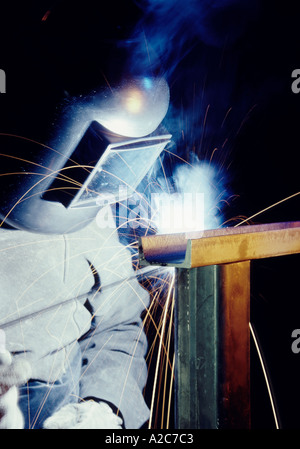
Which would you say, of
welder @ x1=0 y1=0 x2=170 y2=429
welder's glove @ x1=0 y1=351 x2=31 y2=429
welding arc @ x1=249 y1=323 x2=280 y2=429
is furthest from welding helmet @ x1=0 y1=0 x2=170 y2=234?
welding arc @ x1=249 y1=323 x2=280 y2=429

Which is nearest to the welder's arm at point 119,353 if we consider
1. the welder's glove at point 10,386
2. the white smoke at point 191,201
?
the welder's glove at point 10,386

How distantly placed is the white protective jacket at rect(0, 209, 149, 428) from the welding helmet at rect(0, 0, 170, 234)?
0.56 feet

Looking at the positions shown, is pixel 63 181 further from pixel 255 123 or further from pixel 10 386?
pixel 255 123

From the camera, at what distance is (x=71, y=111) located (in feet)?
4.77

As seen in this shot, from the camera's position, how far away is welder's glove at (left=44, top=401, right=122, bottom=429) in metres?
1.74

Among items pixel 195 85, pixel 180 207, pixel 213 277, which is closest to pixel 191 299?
pixel 213 277

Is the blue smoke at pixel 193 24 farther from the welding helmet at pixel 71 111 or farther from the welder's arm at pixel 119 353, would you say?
the welder's arm at pixel 119 353

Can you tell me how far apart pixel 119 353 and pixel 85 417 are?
413 millimetres

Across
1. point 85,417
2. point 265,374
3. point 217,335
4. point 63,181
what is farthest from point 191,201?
point 217,335

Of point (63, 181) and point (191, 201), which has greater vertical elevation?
point (191, 201)

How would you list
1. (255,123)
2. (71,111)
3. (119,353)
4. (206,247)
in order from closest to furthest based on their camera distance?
(206,247)
(71,111)
(119,353)
(255,123)

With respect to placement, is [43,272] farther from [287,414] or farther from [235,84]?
[287,414]

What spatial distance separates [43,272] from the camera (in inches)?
65.2

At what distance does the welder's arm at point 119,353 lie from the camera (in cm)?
200
